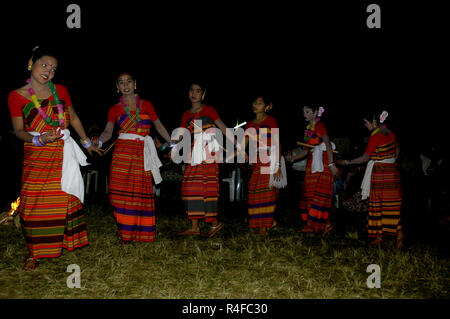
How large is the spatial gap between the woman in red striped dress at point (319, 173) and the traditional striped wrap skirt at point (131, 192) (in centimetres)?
217

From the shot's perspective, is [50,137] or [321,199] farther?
[321,199]

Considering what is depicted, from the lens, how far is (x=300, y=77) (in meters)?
9.90

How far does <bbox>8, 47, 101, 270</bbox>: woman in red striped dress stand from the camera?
131 inches

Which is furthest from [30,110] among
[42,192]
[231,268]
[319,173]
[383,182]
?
[383,182]

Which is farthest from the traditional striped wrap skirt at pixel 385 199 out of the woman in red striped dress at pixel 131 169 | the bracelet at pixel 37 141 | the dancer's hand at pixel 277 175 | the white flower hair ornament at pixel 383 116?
the bracelet at pixel 37 141

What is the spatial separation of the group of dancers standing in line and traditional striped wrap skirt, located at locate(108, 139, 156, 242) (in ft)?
0.04

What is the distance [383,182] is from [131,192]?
10.4ft

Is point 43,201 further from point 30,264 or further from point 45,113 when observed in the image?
point 45,113

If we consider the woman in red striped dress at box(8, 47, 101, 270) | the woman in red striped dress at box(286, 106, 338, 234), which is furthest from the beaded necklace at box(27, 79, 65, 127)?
the woman in red striped dress at box(286, 106, 338, 234)

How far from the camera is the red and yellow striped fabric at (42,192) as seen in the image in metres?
3.33

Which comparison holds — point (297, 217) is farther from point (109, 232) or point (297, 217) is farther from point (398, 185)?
point (109, 232)

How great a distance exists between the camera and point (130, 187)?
4.21m

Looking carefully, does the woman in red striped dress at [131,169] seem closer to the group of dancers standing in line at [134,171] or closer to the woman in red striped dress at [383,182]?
the group of dancers standing in line at [134,171]

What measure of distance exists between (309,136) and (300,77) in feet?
16.9
